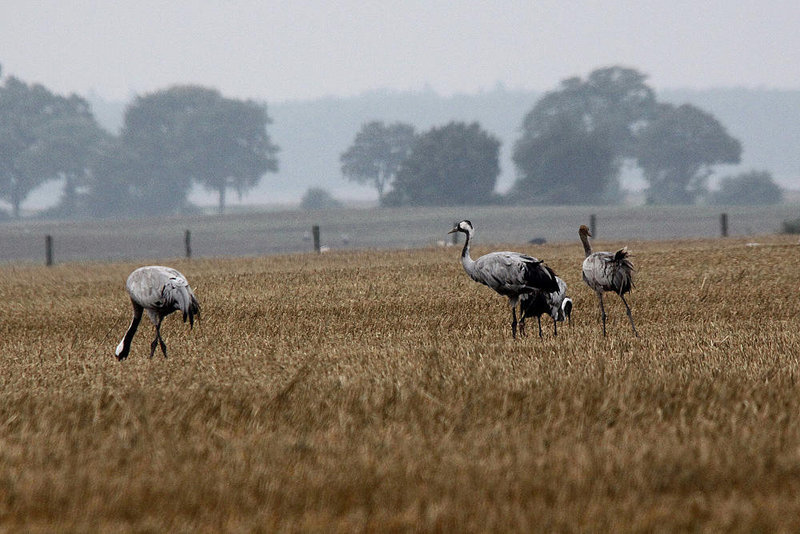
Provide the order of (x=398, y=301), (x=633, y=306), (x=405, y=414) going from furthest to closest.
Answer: (x=398, y=301) < (x=633, y=306) < (x=405, y=414)

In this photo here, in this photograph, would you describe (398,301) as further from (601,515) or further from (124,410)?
(601,515)

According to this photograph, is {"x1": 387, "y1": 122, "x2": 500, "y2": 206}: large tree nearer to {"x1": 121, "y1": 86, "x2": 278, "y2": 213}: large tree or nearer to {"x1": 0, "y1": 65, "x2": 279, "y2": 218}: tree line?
{"x1": 121, "y1": 86, "x2": 278, "y2": 213}: large tree

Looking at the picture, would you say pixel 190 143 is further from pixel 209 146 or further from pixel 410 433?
pixel 410 433

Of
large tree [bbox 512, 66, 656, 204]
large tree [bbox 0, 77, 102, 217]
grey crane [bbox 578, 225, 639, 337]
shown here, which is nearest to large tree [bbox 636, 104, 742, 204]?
large tree [bbox 512, 66, 656, 204]

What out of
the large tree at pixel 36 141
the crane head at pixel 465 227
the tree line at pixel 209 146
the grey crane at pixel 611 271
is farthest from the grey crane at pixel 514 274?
the large tree at pixel 36 141

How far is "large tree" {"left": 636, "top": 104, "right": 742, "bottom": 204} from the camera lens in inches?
5566

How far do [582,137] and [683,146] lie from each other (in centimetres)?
3050

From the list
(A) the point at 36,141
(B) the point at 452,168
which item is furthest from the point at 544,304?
(A) the point at 36,141

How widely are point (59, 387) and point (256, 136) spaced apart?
143 meters

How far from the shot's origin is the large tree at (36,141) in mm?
135500

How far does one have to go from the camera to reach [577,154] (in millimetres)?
117812

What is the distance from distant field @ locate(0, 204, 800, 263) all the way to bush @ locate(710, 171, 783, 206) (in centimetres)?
3597

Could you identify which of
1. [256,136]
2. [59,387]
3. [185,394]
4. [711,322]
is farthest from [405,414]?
[256,136]

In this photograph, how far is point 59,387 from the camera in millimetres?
9977
